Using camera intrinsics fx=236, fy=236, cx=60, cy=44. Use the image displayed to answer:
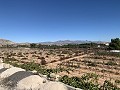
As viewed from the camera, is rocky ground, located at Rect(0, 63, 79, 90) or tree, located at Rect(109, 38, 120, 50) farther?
tree, located at Rect(109, 38, 120, 50)

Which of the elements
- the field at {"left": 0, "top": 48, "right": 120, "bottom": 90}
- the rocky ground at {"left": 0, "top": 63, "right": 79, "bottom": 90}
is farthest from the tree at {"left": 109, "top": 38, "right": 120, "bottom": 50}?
the rocky ground at {"left": 0, "top": 63, "right": 79, "bottom": 90}

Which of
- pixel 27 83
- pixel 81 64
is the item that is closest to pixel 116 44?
pixel 81 64

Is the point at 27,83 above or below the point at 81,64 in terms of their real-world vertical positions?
above

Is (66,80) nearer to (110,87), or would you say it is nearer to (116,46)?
(110,87)

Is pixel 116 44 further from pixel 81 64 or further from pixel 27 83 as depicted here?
pixel 27 83

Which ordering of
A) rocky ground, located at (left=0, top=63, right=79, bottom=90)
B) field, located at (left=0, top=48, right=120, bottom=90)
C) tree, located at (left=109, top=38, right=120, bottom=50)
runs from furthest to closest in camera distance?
tree, located at (left=109, top=38, right=120, bottom=50)
field, located at (left=0, top=48, right=120, bottom=90)
rocky ground, located at (left=0, top=63, right=79, bottom=90)

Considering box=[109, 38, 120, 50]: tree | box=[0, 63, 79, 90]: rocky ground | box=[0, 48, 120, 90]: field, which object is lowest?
box=[0, 48, 120, 90]: field

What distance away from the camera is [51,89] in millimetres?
17172

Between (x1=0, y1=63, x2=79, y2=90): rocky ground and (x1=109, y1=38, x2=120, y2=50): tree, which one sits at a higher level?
(x1=109, y1=38, x2=120, y2=50): tree

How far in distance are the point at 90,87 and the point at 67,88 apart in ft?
10.8

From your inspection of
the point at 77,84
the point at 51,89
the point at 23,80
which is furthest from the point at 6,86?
the point at 77,84

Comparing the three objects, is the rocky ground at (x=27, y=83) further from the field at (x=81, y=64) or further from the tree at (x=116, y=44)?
the tree at (x=116, y=44)

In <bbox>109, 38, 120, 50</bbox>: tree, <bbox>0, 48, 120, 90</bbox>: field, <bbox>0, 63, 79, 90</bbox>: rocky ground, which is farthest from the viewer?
<bbox>109, 38, 120, 50</bbox>: tree

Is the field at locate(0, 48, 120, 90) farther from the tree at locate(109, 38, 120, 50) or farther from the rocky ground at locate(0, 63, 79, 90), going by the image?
the tree at locate(109, 38, 120, 50)
